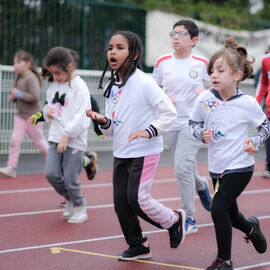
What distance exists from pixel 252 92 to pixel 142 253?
11.1 m

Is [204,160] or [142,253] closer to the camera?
[142,253]

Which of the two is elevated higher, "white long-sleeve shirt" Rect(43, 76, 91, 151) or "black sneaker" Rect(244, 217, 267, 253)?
"white long-sleeve shirt" Rect(43, 76, 91, 151)

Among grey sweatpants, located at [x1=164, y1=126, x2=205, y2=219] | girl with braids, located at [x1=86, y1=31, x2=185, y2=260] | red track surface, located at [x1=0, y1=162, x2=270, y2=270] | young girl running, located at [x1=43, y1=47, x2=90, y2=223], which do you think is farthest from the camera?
young girl running, located at [x1=43, y1=47, x2=90, y2=223]

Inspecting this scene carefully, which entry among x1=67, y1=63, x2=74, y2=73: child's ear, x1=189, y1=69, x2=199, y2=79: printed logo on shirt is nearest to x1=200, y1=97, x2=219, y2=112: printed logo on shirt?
x1=189, y1=69, x2=199, y2=79: printed logo on shirt

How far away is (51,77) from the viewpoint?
6695mm

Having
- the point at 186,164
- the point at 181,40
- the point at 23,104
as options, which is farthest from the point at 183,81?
the point at 23,104

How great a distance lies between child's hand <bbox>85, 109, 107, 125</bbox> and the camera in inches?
181

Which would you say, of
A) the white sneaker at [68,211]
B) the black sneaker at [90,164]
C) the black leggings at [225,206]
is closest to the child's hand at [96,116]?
the black leggings at [225,206]

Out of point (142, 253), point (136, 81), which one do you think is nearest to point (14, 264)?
point (142, 253)

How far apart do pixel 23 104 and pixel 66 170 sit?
A: 12.4 ft

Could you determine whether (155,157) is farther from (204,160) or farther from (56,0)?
(56,0)

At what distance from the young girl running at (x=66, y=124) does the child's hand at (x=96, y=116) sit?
1472mm

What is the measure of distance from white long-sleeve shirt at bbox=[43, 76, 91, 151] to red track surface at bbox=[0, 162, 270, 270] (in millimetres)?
969

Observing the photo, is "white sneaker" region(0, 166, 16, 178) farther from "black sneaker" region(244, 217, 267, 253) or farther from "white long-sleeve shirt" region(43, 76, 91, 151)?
"black sneaker" region(244, 217, 267, 253)
